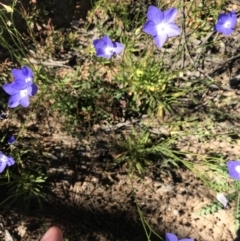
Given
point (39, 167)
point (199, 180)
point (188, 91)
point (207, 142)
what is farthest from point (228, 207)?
point (39, 167)

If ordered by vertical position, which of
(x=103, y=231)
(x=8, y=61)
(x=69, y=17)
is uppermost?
(x=69, y=17)

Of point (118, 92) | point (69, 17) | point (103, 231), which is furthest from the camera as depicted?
point (69, 17)

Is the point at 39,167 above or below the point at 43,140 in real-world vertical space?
below

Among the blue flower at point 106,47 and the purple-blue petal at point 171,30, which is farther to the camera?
the blue flower at point 106,47

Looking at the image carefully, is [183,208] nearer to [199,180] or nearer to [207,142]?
[199,180]

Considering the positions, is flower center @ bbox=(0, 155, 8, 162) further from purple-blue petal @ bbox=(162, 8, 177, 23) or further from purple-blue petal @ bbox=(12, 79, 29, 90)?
purple-blue petal @ bbox=(162, 8, 177, 23)

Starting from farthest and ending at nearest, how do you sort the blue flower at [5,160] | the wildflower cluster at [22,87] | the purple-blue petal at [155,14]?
the blue flower at [5,160] < the purple-blue petal at [155,14] < the wildflower cluster at [22,87]

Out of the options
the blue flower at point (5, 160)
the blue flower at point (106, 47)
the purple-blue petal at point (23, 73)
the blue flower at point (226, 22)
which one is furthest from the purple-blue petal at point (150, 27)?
the blue flower at point (5, 160)

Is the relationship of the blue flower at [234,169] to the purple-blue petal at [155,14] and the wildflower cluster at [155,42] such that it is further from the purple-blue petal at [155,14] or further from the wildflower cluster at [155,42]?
the purple-blue petal at [155,14]
